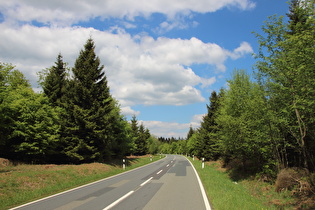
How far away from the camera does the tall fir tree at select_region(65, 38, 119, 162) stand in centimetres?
2167

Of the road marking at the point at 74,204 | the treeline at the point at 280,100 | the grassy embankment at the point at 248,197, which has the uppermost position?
the treeline at the point at 280,100

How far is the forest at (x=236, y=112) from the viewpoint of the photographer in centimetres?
880

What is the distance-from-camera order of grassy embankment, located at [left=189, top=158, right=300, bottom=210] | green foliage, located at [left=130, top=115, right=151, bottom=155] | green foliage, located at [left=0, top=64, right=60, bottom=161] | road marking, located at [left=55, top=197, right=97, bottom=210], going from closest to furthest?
road marking, located at [left=55, top=197, right=97, bottom=210] → grassy embankment, located at [left=189, top=158, right=300, bottom=210] → green foliage, located at [left=0, top=64, right=60, bottom=161] → green foliage, located at [left=130, top=115, right=151, bottom=155]

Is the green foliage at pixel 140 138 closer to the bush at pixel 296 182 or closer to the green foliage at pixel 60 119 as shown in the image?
the green foliage at pixel 60 119

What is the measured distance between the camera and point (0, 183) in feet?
33.0

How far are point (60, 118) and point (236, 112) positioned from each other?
1810cm

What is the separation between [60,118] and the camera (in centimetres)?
2298

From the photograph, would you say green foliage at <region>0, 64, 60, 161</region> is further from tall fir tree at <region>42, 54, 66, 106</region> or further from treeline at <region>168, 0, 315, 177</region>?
treeline at <region>168, 0, 315, 177</region>

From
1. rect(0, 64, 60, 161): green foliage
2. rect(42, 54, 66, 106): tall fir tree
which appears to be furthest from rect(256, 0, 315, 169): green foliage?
rect(42, 54, 66, 106): tall fir tree

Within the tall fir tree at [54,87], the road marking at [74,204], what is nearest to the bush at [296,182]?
the road marking at [74,204]

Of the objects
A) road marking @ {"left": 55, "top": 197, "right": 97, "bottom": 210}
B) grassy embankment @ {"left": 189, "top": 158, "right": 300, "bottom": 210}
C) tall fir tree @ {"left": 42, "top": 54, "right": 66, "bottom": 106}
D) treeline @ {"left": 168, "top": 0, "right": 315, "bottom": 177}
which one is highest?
tall fir tree @ {"left": 42, "top": 54, "right": 66, "bottom": 106}

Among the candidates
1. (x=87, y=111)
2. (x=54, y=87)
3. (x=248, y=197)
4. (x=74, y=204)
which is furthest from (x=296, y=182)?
(x=54, y=87)

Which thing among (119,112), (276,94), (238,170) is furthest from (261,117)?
(119,112)

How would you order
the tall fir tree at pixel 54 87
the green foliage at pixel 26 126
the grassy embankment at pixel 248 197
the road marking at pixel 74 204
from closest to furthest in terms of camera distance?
the road marking at pixel 74 204 → the grassy embankment at pixel 248 197 → the green foliage at pixel 26 126 → the tall fir tree at pixel 54 87
